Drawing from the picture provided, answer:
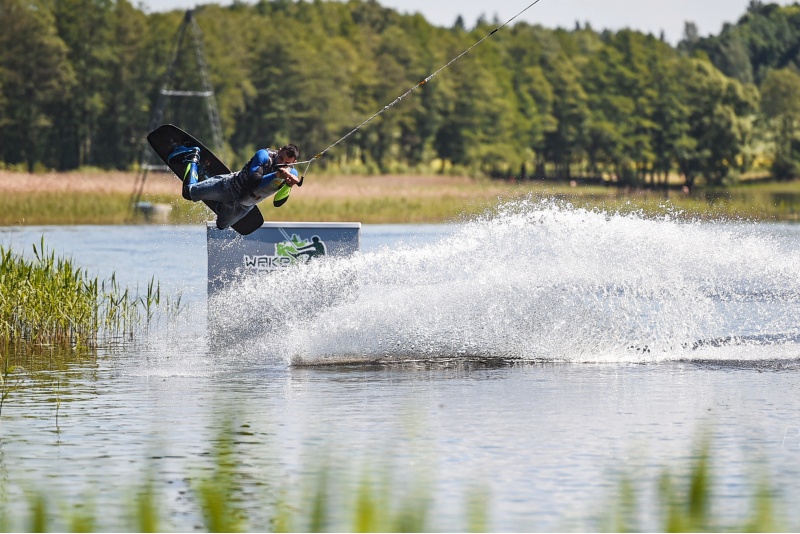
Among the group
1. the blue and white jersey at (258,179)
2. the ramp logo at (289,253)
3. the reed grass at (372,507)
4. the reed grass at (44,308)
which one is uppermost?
the blue and white jersey at (258,179)

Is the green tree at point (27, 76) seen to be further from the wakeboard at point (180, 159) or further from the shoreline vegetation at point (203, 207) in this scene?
the wakeboard at point (180, 159)

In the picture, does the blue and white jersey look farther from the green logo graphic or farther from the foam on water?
the foam on water

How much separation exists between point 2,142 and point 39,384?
89.5 meters

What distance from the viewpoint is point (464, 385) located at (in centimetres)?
1335

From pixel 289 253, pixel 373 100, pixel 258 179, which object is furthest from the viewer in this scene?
pixel 373 100

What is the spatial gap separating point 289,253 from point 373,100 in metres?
104

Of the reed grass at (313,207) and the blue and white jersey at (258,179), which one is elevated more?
the blue and white jersey at (258,179)

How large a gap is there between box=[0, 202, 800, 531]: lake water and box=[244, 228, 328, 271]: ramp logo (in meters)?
0.17

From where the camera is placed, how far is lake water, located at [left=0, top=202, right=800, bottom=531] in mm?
9164

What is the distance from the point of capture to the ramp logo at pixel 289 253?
1586cm

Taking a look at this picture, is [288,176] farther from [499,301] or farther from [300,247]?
[499,301]

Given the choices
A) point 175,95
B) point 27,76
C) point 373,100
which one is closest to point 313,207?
point 175,95

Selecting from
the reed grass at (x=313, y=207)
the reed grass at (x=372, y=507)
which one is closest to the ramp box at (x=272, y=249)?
the reed grass at (x=372, y=507)

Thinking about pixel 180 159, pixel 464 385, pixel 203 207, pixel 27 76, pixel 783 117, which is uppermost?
pixel 27 76
